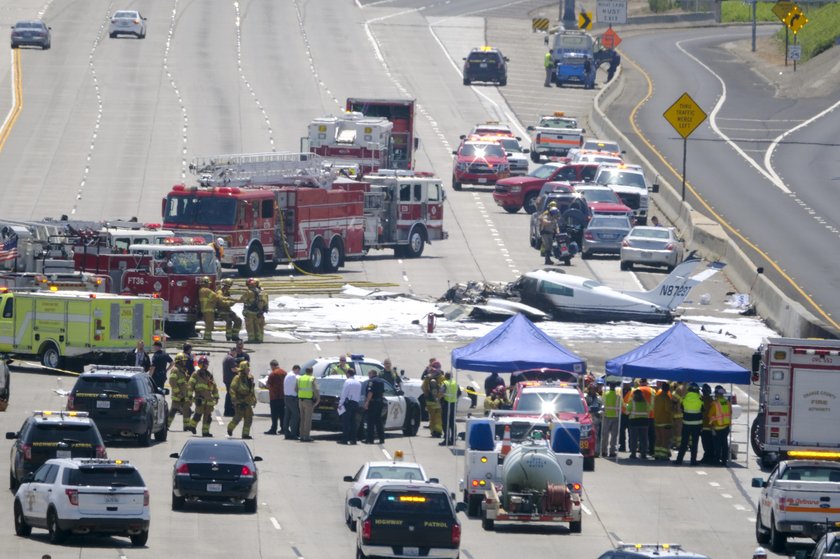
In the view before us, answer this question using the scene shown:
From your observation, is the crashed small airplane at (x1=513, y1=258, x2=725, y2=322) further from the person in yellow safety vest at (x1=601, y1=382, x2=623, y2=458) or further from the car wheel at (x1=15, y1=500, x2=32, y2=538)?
the car wheel at (x1=15, y1=500, x2=32, y2=538)

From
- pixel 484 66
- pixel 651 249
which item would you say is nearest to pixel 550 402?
pixel 651 249

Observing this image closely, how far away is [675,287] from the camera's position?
49312mm

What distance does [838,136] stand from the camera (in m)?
84.1

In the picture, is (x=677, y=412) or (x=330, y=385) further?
(x=330, y=385)

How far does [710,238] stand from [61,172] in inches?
954

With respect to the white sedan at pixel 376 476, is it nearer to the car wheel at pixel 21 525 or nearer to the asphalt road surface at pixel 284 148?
the asphalt road surface at pixel 284 148

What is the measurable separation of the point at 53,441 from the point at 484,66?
6803 centimetres

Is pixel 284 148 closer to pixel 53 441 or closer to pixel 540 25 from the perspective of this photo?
pixel 540 25

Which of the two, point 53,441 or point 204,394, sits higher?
point 53,441

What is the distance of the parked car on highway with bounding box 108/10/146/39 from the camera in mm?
99125

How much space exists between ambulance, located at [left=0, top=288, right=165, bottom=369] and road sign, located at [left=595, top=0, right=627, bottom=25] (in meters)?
79.3

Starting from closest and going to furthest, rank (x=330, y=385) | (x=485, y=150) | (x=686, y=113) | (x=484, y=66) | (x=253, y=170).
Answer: (x=330, y=385) < (x=253, y=170) < (x=686, y=113) < (x=485, y=150) < (x=484, y=66)

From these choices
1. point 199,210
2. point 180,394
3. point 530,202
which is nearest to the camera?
point 180,394

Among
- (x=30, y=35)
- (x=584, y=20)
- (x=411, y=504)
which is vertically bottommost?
(x=411, y=504)
